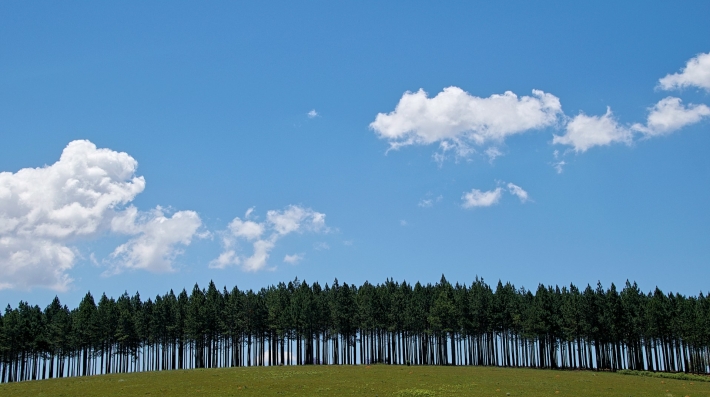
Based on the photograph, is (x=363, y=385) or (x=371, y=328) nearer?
(x=363, y=385)

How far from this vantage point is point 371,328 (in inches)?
4611

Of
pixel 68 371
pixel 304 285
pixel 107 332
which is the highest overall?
pixel 304 285

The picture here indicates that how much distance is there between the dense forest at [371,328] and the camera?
106 metres

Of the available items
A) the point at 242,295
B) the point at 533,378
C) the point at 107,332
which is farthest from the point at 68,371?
the point at 533,378

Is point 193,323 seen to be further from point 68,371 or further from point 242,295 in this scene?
point 68,371

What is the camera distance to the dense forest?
348 feet

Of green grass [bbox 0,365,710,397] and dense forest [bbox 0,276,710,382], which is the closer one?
green grass [bbox 0,365,710,397]

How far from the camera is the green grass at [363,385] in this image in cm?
6256

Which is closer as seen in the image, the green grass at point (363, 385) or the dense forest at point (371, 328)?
the green grass at point (363, 385)

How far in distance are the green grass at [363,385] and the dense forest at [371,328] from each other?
2539cm

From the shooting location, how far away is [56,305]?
5039 inches

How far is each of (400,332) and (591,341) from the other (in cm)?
3481

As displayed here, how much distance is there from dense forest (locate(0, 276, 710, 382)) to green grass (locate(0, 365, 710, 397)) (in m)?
25.4

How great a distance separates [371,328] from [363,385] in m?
49.7
